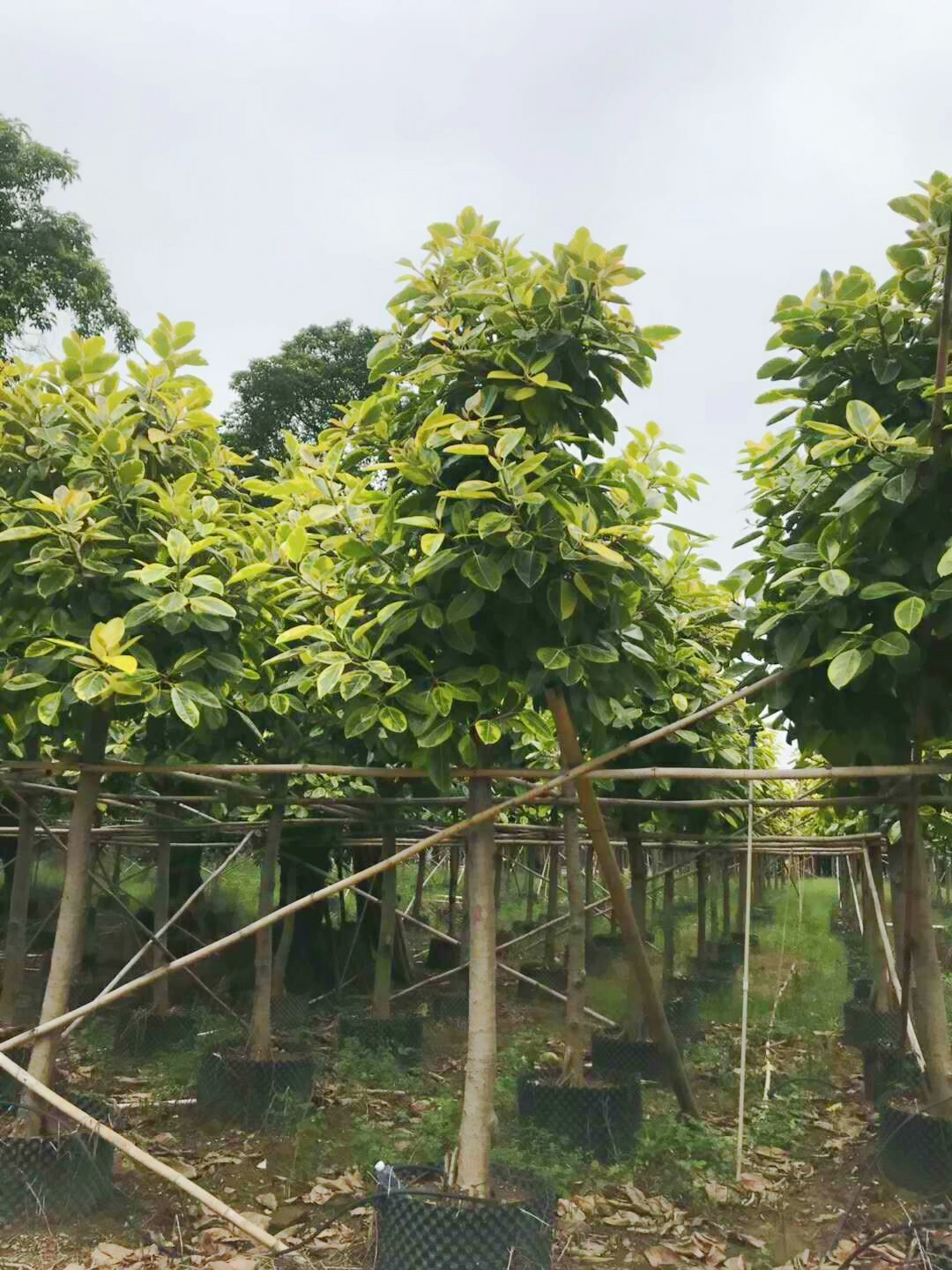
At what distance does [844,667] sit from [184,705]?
2.29 meters

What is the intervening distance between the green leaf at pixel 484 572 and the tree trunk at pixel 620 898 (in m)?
0.53

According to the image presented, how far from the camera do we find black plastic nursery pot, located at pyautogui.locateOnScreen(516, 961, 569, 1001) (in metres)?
11.5

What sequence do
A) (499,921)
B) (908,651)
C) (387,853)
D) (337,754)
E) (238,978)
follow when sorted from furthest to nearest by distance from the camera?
1. (499,921)
2. (238,978)
3. (387,853)
4. (337,754)
5. (908,651)

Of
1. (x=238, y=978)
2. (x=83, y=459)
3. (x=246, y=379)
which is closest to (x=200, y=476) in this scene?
(x=83, y=459)

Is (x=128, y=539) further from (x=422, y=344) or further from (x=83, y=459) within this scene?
(x=422, y=344)

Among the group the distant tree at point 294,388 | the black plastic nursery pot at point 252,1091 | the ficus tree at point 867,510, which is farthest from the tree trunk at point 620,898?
the distant tree at point 294,388

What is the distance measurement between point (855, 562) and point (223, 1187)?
3866mm

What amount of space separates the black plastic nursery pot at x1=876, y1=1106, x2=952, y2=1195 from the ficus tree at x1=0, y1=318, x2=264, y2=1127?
3491 mm

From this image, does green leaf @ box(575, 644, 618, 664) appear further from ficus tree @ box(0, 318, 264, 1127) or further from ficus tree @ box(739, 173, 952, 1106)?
ficus tree @ box(0, 318, 264, 1127)

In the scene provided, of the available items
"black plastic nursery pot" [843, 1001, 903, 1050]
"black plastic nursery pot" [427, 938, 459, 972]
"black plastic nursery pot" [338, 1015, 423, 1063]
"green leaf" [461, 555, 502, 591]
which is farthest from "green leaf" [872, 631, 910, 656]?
"black plastic nursery pot" [427, 938, 459, 972]

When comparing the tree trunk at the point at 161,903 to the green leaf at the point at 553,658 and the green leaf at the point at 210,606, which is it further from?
the green leaf at the point at 553,658

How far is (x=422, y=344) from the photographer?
4.12 metres

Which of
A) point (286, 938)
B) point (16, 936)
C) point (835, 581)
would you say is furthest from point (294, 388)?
point (835, 581)

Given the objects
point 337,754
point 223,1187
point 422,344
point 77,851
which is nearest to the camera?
point 422,344
